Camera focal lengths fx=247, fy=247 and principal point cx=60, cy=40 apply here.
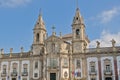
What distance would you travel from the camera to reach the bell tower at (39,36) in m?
63.7

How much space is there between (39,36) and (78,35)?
10.5 meters

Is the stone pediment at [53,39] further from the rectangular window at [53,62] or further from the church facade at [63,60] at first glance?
the rectangular window at [53,62]

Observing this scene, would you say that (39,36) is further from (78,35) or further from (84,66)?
(84,66)

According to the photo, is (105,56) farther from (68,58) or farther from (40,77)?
(40,77)

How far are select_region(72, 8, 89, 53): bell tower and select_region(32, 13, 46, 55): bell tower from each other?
8.65 m

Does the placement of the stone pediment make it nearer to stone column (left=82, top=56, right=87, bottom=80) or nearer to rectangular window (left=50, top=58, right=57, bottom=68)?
rectangular window (left=50, top=58, right=57, bottom=68)

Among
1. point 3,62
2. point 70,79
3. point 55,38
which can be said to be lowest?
point 70,79

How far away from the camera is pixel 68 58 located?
5966cm

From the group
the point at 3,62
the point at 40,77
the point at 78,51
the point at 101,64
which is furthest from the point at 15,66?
the point at 101,64

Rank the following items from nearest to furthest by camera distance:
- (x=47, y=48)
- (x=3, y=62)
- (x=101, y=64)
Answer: (x=101, y=64)
(x=47, y=48)
(x=3, y=62)

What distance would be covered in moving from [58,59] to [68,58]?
246cm

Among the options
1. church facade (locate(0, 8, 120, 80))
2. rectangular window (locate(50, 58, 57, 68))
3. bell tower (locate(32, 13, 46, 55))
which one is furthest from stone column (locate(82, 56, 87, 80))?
bell tower (locate(32, 13, 46, 55))

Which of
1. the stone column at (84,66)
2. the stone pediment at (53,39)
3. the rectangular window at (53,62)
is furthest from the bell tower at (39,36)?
the stone column at (84,66)

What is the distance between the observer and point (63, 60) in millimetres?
59125
